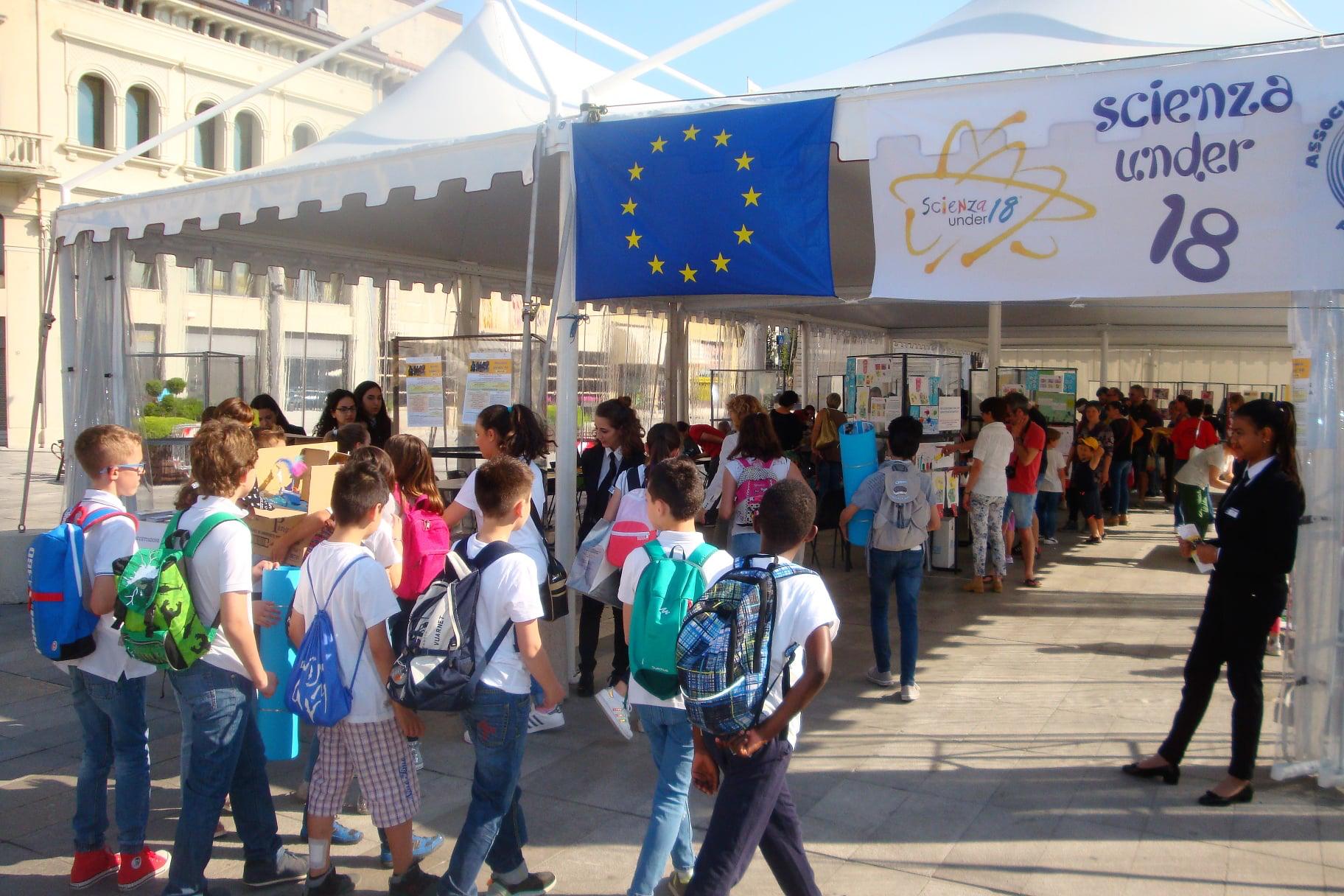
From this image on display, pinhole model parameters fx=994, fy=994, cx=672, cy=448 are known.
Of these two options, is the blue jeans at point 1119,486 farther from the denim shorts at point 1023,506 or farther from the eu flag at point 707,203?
the eu flag at point 707,203

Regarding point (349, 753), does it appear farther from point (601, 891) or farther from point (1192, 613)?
point (1192, 613)

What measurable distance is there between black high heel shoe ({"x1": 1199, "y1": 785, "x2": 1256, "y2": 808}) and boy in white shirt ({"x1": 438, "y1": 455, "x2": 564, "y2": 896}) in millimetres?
2636

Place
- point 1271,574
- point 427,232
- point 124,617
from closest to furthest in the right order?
point 124,617, point 1271,574, point 427,232

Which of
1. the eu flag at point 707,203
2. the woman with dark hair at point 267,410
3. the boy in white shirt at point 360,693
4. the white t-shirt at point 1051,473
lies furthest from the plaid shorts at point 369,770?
the white t-shirt at point 1051,473

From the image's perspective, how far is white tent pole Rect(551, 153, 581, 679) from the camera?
5141mm

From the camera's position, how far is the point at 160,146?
22047mm

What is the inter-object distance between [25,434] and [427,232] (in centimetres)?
2063

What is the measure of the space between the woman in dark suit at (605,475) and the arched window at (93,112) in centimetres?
2583

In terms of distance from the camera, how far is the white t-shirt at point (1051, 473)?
9219mm

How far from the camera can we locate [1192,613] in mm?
7156

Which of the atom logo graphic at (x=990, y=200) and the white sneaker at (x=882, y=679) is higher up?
the atom logo graphic at (x=990, y=200)

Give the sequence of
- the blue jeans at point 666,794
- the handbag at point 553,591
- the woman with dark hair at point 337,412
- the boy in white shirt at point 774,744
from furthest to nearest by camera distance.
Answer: the woman with dark hair at point 337,412 → the handbag at point 553,591 → the blue jeans at point 666,794 → the boy in white shirt at point 774,744

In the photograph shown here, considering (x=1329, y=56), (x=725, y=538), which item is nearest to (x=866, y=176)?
(x=725, y=538)

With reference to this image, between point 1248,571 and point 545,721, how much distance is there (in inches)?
119
